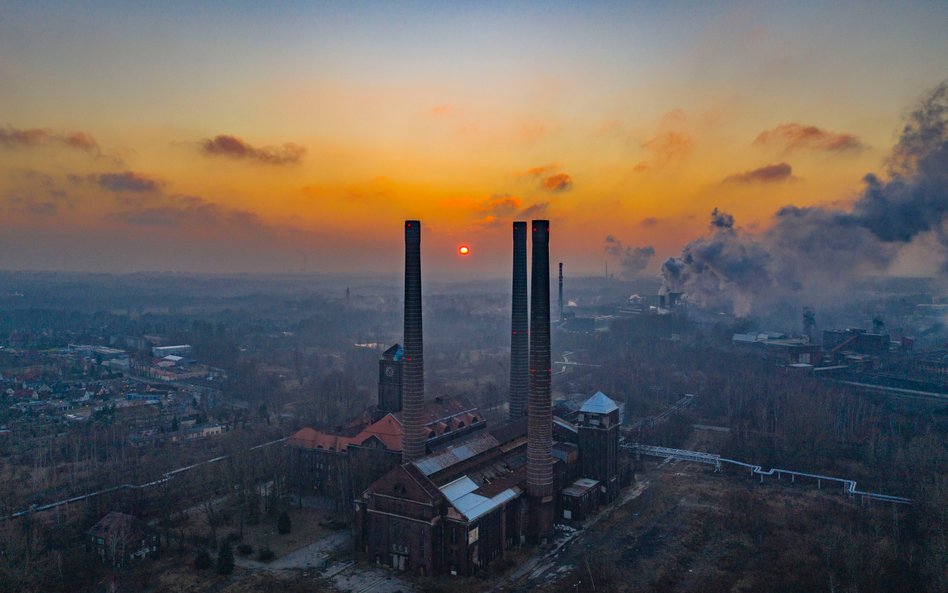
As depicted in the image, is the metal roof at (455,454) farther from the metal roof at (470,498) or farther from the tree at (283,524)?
the tree at (283,524)

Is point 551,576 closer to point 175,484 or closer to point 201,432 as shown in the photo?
point 175,484

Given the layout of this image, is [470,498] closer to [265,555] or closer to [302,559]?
[302,559]

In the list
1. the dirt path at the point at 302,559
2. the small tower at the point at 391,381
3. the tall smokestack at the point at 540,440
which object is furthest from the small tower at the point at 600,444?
the dirt path at the point at 302,559

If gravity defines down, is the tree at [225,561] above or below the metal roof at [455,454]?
below

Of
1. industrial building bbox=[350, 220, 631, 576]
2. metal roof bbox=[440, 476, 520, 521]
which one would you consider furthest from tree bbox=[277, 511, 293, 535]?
metal roof bbox=[440, 476, 520, 521]

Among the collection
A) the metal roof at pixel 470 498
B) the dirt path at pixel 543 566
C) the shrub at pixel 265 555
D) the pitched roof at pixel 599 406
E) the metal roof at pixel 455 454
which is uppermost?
the pitched roof at pixel 599 406

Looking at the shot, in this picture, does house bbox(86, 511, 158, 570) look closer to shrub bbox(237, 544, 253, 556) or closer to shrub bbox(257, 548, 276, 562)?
shrub bbox(237, 544, 253, 556)

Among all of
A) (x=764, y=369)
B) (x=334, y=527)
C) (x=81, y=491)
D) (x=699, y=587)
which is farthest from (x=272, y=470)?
(x=764, y=369)
